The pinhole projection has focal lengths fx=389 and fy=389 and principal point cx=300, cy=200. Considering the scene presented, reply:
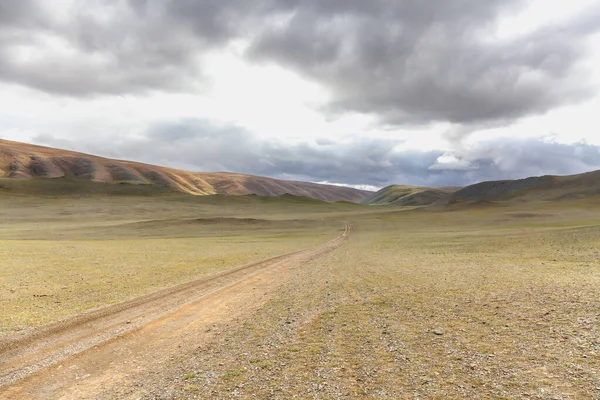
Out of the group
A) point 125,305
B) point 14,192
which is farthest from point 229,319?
point 14,192

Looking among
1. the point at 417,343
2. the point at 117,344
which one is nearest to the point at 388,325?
the point at 417,343

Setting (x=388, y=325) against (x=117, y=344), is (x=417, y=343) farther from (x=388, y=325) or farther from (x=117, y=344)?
(x=117, y=344)

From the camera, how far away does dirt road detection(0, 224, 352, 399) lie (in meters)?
7.82

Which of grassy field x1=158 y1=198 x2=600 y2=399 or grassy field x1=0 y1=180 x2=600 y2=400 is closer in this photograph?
grassy field x1=158 y1=198 x2=600 y2=399

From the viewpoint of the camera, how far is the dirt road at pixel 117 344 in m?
7.82

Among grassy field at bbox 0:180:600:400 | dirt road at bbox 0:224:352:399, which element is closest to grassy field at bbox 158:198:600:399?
grassy field at bbox 0:180:600:400

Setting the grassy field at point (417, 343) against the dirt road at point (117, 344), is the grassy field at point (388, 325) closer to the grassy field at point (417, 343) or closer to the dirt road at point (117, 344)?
the grassy field at point (417, 343)

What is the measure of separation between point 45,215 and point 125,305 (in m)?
110

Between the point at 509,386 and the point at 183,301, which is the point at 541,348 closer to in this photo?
the point at 509,386

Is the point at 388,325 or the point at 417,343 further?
the point at 388,325

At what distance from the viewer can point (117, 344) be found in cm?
1034

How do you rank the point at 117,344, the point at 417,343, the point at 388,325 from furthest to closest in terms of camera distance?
the point at 388,325
the point at 117,344
the point at 417,343

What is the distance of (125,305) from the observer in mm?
14836

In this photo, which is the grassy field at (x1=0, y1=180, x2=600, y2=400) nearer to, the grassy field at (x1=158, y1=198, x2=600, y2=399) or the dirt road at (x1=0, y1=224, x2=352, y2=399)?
the grassy field at (x1=158, y1=198, x2=600, y2=399)
